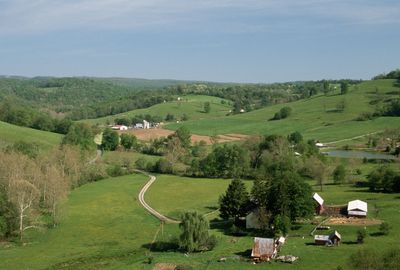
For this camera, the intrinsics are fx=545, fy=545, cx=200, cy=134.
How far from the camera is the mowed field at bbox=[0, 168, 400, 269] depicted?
1996 inches

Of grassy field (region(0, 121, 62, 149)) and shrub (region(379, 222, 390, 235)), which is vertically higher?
grassy field (region(0, 121, 62, 149))

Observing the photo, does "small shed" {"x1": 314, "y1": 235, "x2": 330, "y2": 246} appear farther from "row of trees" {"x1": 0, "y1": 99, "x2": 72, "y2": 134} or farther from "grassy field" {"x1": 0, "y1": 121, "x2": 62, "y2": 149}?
"row of trees" {"x1": 0, "y1": 99, "x2": 72, "y2": 134}

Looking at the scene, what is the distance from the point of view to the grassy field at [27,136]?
126 metres

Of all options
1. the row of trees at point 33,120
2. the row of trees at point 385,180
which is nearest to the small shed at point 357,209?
the row of trees at point 385,180

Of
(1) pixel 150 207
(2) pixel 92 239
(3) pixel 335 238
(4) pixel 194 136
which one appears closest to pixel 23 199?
(2) pixel 92 239

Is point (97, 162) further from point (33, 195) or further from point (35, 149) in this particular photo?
point (33, 195)

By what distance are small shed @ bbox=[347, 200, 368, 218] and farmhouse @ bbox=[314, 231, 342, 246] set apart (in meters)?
10.4

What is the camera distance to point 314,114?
192 m

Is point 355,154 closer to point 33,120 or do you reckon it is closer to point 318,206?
point 318,206

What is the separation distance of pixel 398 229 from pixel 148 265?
26383mm

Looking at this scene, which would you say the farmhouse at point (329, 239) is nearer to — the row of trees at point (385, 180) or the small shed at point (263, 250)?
the small shed at point (263, 250)

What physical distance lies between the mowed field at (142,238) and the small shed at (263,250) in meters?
0.97

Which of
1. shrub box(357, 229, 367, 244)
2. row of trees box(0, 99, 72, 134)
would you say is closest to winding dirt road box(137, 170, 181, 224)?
shrub box(357, 229, 367, 244)

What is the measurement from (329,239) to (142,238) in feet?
68.2
